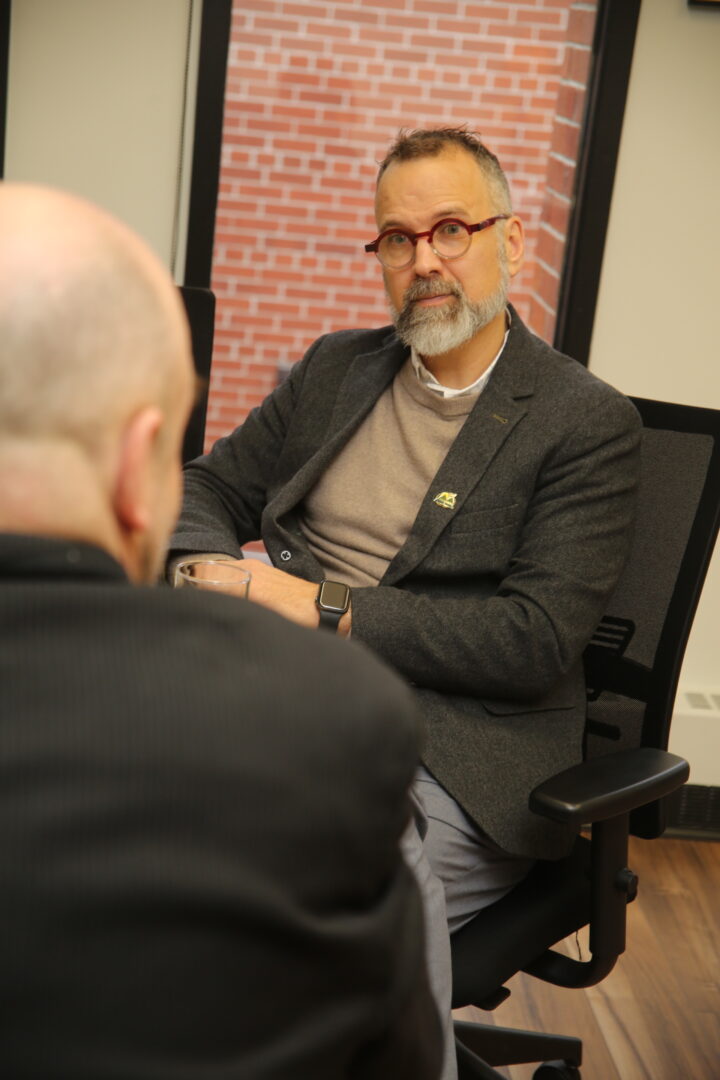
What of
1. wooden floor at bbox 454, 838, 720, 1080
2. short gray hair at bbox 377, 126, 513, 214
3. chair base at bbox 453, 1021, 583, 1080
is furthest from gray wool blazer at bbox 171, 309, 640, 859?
wooden floor at bbox 454, 838, 720, 1080

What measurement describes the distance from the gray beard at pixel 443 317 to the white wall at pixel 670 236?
1040 millimetres

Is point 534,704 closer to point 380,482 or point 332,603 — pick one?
point 332,603

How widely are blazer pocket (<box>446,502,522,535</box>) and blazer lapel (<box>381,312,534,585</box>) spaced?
24 millimetres

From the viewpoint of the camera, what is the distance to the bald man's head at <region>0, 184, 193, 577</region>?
29.6 inches

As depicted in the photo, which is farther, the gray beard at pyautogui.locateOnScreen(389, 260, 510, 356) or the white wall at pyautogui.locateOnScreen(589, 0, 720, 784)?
the white wall at pyautogui.locateOnScreen(589, 0, 720, 784)

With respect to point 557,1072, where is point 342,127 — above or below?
above

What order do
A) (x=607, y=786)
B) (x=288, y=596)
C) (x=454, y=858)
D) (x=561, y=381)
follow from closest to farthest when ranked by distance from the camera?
(x=607, y=786), (x=454, y=858), (x=288, y=596), (x=561, y=381)

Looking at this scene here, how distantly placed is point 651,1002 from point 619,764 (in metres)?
1.05

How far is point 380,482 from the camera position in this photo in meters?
2.10

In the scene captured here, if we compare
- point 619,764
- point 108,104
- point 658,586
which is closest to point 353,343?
point 658,586

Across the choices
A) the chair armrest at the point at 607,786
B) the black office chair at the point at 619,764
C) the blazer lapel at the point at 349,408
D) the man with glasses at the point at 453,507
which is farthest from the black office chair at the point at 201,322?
the chair armrest at the point at 607,786

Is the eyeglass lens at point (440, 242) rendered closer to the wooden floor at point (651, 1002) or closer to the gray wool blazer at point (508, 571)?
the gray wool blazer at point (508, 571)

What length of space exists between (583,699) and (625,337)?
1.42 meters

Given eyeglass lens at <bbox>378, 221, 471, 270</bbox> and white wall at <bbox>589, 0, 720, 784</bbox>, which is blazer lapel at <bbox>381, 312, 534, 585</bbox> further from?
white wall at <bbox>589, 0, 720, 784</bbox>
